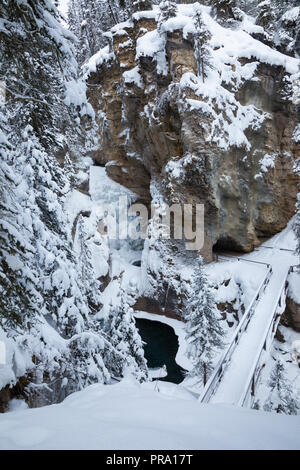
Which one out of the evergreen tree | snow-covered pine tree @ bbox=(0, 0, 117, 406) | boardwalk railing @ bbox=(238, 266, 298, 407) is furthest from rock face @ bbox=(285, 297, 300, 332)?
the evergreen tree

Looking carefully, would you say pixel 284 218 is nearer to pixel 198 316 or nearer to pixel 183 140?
pixel 183 140

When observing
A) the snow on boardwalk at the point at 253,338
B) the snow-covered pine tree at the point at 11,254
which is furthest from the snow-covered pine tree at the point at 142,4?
the snow-covered pine tree at the point at 11,254

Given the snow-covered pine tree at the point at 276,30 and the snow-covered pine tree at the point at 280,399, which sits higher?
the snow-covered pine tree at the point at 276,30

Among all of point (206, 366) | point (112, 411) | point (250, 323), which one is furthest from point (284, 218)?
point (112, 411)

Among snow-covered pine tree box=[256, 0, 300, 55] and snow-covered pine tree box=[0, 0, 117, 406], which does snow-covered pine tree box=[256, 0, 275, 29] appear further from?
snow-covered pine tree box=[0, 0, 117, 406]

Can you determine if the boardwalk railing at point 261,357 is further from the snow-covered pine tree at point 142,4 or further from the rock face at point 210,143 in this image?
the snow-covered pine tree at point 142,4

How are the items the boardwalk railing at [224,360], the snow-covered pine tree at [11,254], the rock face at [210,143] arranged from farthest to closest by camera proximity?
the rock face at [210,143]
the boardwalk railing at [224,360]
the snow-covered pine tree at [11,254]

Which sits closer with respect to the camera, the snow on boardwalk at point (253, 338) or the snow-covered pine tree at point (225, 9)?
the snow on boardwalk at point (253, 338)
